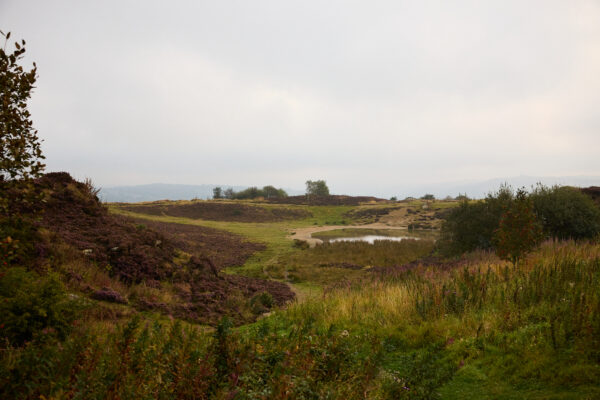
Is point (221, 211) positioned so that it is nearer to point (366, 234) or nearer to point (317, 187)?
point (366, 234)

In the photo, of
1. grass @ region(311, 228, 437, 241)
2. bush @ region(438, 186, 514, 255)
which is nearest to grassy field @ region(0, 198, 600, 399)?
bush @ region(438, 186, 514, 255)

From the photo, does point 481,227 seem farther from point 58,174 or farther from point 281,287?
point 58,174

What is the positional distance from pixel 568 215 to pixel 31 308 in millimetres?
23653

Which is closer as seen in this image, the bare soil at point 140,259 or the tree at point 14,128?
the tree at point 14,128

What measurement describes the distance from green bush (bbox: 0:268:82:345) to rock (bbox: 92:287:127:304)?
11.1ft

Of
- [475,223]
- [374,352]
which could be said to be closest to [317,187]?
[475,223]

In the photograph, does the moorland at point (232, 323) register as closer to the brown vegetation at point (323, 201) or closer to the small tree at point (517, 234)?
the small tree at point (517, 234)

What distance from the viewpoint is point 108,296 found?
8898 mm

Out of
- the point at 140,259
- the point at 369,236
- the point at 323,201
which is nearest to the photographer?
the point at 140,259

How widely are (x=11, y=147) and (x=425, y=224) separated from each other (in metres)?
59.5

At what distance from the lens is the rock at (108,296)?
872 centimetres

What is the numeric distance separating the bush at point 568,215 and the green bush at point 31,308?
21.6m

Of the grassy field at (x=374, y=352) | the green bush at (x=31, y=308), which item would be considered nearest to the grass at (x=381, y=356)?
the grassy field at (x=374, y=352)

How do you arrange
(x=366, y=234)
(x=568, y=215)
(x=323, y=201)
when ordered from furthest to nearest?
1. (x=323, y=201)
2. (x=366, y=234)
3. (x=568, y=215)
